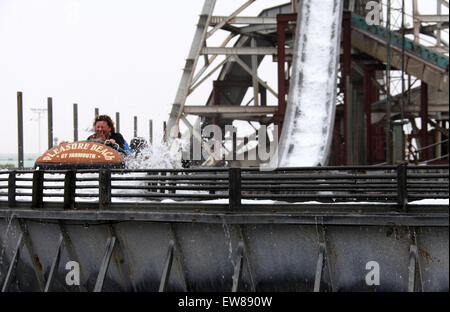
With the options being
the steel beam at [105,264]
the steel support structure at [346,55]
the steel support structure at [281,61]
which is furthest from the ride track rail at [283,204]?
the steel support structure at [346,55]

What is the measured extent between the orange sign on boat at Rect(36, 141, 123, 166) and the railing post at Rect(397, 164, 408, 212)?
247 inches

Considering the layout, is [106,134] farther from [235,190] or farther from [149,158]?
[235,190]

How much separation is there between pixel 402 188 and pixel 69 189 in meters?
5.44

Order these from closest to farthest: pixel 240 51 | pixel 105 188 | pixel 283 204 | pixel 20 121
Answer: pixel 283 204 → pixel 105 188 → pixel 20 121 → pixel 240 51

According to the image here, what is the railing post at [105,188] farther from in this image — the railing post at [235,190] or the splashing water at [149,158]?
A: the splashing water at [149,158]

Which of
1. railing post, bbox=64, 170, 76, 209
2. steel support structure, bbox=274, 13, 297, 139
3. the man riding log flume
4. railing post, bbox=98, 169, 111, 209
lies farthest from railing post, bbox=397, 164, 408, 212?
steel support structure, bbox=274, 13, 297, 139

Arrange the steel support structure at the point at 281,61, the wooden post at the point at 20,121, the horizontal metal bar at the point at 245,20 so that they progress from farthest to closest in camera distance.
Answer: the horizontal metal bar at the point at 245,20 < the steel support structure at the point at 281,61 < the wooden post at the point at 20,121

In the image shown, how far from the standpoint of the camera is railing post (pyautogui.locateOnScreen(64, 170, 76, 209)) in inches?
450

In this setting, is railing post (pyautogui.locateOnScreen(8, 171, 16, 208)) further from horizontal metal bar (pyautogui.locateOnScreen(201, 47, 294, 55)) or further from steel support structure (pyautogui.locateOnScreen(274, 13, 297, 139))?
horizontal metal bar (pyautogui.locateOnScreen(201, 47, 294, 55))

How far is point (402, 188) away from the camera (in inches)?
376

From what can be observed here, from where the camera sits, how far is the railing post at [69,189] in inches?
450

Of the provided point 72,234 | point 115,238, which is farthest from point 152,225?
point 72,234

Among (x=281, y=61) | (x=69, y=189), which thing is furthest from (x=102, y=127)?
(x=281, y=61)

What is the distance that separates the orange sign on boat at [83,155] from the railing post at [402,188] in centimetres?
628
